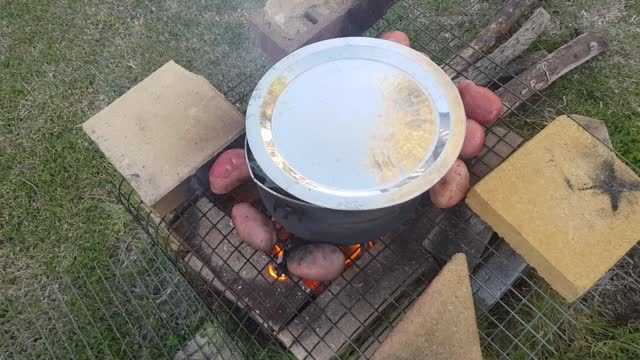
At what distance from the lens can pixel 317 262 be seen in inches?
85.3

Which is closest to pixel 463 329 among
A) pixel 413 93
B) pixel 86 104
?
Result: pixel 413 93

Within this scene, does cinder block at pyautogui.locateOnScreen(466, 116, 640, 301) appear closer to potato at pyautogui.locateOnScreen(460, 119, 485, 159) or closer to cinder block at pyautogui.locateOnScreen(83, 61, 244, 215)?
potato at pyautogui.locateOnScreen(460, 119, 485, 159)

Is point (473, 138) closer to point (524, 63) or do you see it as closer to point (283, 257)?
point (283, 257)

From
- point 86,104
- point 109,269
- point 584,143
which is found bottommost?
point 109,269

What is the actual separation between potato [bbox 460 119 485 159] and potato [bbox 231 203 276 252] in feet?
3.17

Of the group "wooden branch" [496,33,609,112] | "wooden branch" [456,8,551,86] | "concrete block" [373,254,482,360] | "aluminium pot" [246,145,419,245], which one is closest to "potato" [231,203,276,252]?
"aluminium pot" [246,145,419,245]

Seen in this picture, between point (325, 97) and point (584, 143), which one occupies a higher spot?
point (325, 97)

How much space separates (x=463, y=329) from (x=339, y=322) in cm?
58

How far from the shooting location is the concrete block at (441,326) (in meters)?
1.87

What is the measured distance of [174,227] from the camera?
2420 millimetres

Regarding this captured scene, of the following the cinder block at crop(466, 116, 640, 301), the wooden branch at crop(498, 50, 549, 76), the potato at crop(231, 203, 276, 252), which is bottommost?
the potato at crop(231, 203, 276, 252)

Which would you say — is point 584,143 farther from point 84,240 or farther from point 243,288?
point 84,240

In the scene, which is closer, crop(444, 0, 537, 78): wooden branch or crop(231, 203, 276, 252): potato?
crop(231, 203, 276, 252): potato

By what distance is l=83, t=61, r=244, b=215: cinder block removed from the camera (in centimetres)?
222
